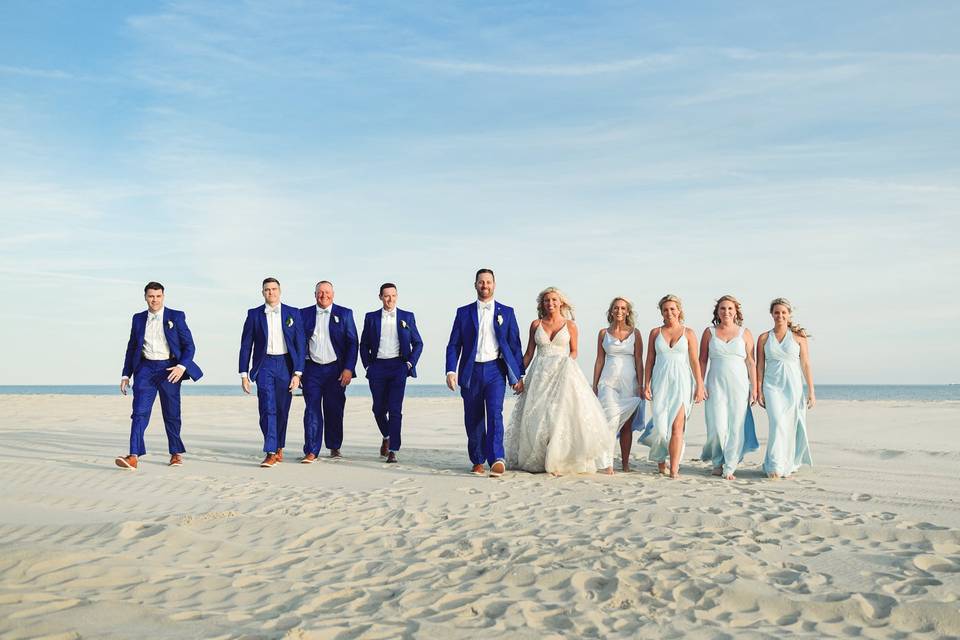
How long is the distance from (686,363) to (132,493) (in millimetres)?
5898

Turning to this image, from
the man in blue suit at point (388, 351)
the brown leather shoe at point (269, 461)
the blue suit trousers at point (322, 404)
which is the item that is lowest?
the brown leather shoe at point (269, 461)

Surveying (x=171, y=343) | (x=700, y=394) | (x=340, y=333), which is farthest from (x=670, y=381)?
(x=171, y=343)

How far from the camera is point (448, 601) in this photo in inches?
164

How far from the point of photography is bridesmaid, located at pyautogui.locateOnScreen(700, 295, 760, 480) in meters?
8.59

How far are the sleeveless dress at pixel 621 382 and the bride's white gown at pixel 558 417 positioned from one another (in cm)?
38

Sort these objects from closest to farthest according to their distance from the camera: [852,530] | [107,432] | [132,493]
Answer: [852,530]
[132,493]
[107,432]

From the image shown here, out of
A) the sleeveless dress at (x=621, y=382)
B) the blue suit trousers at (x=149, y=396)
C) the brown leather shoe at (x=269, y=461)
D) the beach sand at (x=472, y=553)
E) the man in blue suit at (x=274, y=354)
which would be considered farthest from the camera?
the man in blue suit at (x=274, y=354)

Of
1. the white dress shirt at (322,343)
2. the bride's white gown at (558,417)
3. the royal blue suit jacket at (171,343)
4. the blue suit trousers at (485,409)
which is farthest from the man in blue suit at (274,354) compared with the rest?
the bride's white gown at (558,417)

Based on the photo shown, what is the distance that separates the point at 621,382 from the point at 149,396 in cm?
549

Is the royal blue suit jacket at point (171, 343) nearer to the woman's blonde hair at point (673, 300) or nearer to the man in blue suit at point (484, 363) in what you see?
the man in blue suit at point (484, 363)

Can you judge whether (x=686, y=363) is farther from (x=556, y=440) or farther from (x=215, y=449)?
(x=215, y=449)

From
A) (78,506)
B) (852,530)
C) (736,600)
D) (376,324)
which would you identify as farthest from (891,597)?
(376,324)

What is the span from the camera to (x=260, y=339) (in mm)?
9711

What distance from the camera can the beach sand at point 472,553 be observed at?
3.88m
